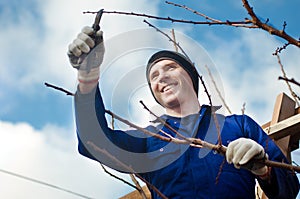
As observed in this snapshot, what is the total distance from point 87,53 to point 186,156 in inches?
17.0

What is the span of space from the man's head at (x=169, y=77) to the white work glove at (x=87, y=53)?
302 millimetres

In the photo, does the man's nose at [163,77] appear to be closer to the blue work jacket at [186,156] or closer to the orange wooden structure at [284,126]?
the blue work jacket at [186,156]

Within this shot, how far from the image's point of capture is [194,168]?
4.37ft

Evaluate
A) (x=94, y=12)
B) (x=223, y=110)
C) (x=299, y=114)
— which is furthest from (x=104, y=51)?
(x=299, y=114)

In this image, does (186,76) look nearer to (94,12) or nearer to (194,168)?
(194,168)

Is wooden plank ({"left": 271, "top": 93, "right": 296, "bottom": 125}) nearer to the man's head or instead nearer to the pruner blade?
the man's head

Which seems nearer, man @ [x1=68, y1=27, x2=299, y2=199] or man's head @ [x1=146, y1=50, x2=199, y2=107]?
man @ [x1=68, y1=27, x2=299, y2=199]

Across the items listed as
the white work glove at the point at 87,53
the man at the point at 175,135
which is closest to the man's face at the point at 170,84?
the man at the point at 175,135

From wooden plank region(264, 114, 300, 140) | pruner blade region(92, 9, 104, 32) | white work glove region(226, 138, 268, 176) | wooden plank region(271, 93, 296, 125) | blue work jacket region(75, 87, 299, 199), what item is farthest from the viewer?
wooden plank region(271, 93, 296, 125)

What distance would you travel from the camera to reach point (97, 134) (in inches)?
52.7

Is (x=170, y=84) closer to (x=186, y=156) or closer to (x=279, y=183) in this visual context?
(x=186, y=156)

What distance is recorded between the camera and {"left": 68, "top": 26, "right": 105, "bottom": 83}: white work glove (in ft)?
3.72

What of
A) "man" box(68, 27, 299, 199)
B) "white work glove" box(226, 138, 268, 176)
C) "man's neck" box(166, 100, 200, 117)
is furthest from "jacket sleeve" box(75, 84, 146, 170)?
"white work glove" box(226, 138, 268, 176)

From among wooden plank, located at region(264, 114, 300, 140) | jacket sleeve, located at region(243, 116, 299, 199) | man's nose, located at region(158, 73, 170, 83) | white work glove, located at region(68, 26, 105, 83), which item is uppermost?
man's nose, located at region(158, 73, 170, 83)
